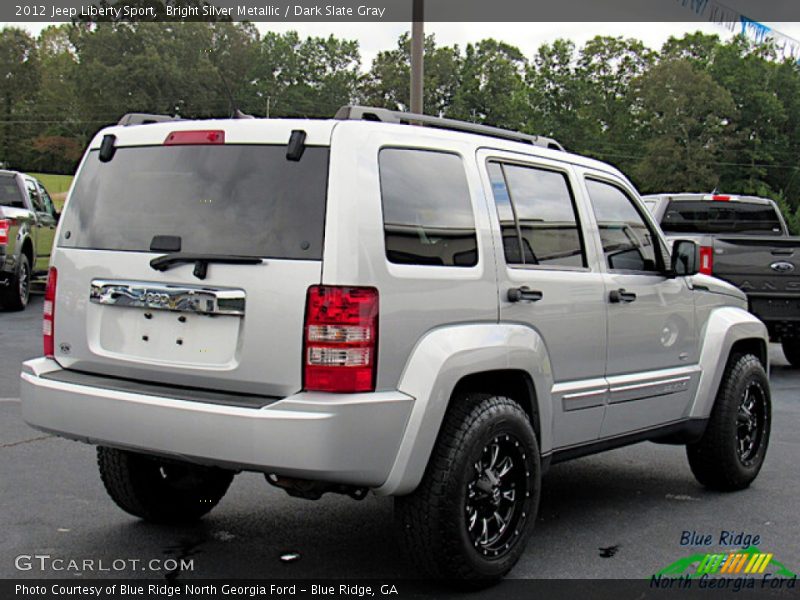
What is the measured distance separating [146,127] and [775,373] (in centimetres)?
921

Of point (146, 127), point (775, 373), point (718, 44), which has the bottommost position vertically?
point (775, 373)

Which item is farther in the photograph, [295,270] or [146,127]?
[146,127]

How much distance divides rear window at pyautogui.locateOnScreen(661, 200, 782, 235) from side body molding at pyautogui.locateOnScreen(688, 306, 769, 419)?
6371 mm

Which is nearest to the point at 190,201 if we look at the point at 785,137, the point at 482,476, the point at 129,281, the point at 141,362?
the point at 129,281

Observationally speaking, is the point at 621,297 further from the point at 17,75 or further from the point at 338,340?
the point at 17,75

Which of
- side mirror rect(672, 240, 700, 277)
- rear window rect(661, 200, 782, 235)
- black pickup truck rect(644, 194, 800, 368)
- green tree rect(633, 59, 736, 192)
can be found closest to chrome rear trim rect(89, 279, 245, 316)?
side mirror rect(672, 240, 700, 277)

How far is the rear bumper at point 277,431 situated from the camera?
12.7 feet

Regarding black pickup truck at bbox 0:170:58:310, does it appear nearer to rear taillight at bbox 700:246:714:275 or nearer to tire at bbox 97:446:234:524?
rear taillight at bbox 700:246:714:275

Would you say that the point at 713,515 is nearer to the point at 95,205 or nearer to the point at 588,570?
the point at 588,570

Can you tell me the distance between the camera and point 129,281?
4395 millimetres

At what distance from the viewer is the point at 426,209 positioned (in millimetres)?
4367

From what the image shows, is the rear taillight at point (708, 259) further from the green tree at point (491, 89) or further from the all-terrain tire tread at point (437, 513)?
the green tree at point (491, 89)

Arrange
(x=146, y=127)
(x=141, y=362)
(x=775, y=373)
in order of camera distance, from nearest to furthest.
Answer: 1. (x=141, y=362)
2. (x=146, y=127)
3. (x=775, y=373)

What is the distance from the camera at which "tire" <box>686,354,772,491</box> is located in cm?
621
